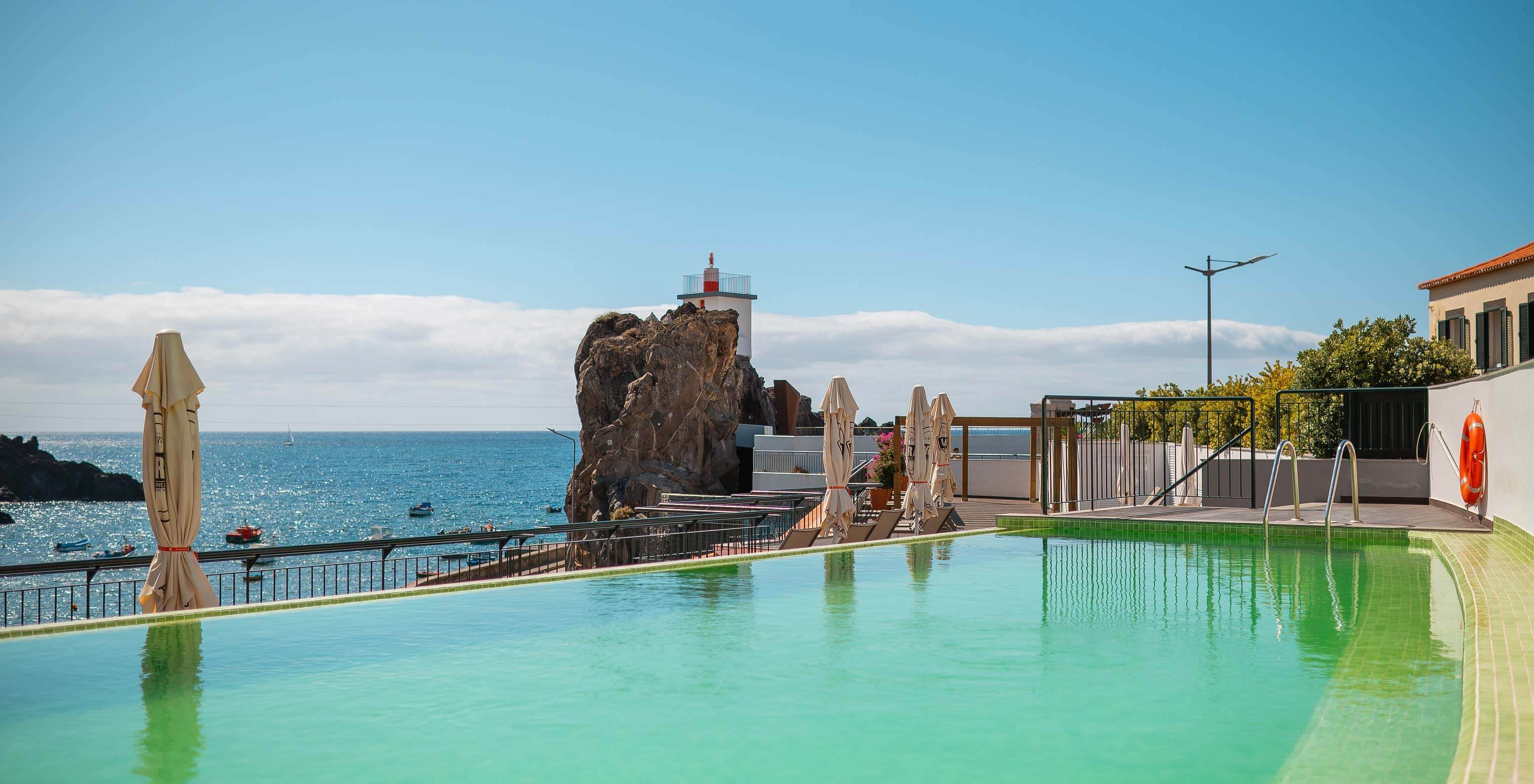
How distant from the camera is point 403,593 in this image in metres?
8.53

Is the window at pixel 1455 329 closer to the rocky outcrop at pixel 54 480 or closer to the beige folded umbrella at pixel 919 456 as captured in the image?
the beige folded umbrella at pixel 919 456

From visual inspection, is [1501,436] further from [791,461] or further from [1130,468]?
[791,461]

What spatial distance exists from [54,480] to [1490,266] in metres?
111

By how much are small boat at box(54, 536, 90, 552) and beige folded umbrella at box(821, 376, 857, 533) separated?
209 ft

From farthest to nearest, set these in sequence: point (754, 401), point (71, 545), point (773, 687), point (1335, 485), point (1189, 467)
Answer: point (71, 545) → point (754, 401) → point (1189, 467) → point (1335, 485) → point (773, 687)

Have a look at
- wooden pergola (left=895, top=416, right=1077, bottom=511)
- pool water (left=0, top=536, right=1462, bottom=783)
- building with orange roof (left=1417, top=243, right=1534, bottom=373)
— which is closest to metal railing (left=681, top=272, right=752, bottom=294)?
wooden pergola (left=895, top=416, right=1077, bottom=511)

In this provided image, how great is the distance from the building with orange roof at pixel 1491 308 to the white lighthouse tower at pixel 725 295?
91.8ft

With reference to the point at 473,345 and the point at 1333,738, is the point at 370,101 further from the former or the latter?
the point at 473,345

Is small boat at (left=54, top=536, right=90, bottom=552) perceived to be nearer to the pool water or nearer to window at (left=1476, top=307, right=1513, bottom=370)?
the pool water

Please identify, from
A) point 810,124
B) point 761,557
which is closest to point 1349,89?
point 810,124

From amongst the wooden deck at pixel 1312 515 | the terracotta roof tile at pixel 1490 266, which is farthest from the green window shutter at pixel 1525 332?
the wooden deck at pixel 1312 515

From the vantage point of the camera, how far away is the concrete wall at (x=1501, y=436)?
28.4ft

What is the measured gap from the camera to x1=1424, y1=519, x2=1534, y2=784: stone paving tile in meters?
3.34

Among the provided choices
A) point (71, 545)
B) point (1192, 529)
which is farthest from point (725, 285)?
point (71, 545)
